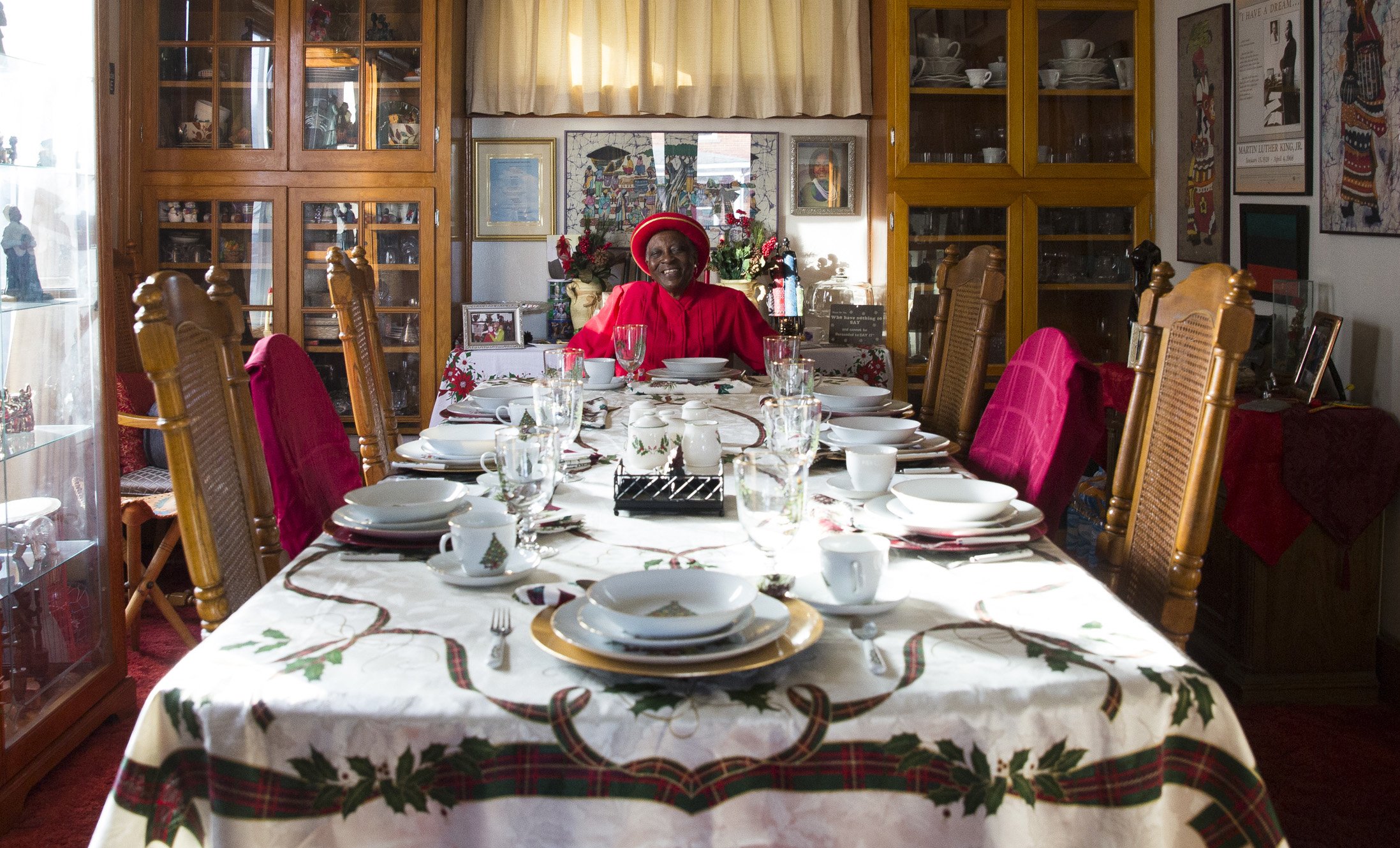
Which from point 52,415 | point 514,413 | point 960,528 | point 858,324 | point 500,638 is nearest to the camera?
point 500,638

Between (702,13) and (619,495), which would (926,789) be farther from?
(702,13)

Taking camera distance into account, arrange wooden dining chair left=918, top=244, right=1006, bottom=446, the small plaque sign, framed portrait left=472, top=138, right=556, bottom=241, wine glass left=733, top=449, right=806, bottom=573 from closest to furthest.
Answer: wine glass left=733, top=449, right=806, bottom=573 < wooden dining chair left=918, top=244, right=1006, bottom=446 < the small plaque sign < framed portrait left=472, top=138, right=556, bottom=241

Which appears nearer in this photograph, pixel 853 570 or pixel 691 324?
pixel 853 570

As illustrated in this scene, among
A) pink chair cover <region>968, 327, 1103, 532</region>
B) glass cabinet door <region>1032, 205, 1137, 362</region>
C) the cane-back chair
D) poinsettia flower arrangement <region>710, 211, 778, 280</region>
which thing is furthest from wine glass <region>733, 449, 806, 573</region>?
glass cabinet door <region>1032, 205, 1137, 362</region>

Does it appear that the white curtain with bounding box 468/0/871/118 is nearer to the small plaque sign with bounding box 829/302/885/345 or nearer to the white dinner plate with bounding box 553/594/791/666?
the small plaque sign with bounding box 829/302/885/345

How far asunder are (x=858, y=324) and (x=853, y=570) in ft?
10.6

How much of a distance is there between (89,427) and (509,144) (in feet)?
8.00

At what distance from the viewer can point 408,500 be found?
155 centimetres

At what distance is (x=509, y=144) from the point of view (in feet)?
15.2

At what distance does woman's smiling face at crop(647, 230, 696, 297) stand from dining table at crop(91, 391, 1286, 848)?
2913 millimetres

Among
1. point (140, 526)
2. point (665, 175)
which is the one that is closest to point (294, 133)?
point (665, 175)

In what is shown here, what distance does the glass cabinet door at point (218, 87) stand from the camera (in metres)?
4.29

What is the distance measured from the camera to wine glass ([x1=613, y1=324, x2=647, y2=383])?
9.04 feet

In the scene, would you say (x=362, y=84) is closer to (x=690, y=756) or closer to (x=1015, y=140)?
(x=1015, y=140)
